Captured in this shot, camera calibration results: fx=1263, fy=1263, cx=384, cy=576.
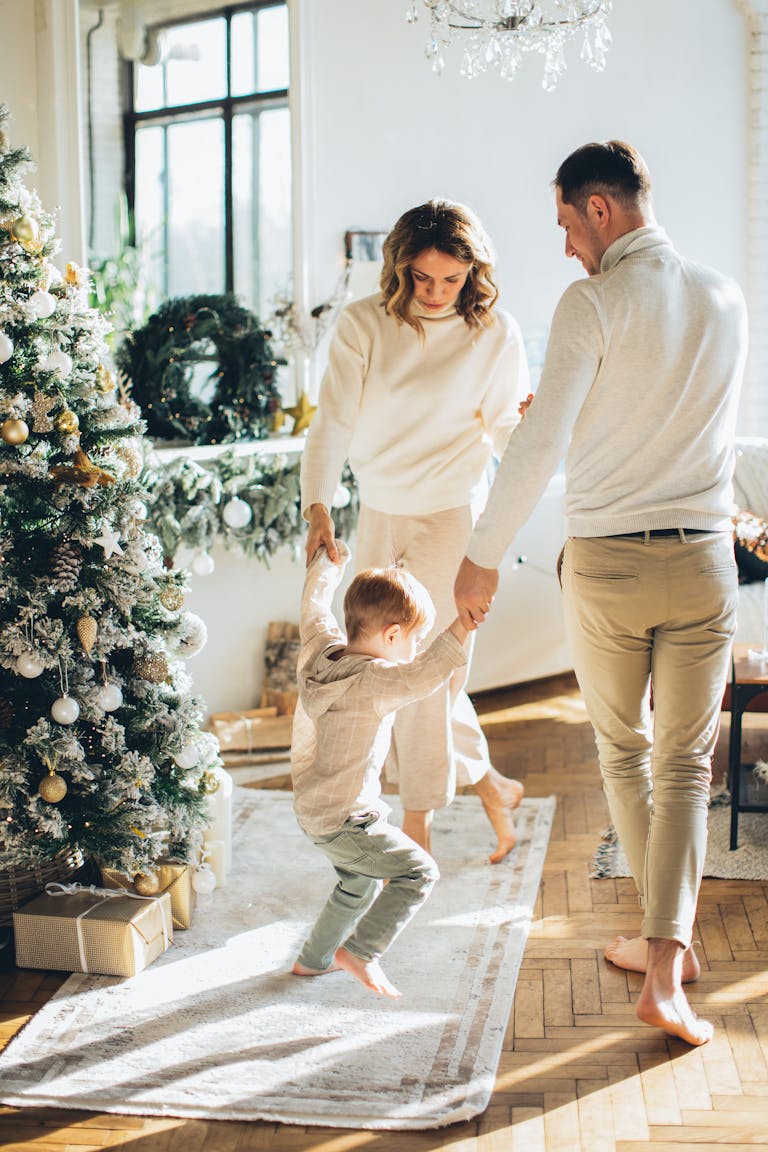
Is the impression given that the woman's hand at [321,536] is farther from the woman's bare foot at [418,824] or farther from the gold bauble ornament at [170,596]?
the woman's bare foot at [418,824]

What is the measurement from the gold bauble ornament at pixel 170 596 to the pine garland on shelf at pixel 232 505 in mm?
836

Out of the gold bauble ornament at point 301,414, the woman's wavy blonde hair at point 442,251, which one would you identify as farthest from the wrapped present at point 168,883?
the gold bauble ornament at point 301,414

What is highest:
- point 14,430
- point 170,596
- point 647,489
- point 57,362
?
point 57,362

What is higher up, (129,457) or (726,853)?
(129,457)

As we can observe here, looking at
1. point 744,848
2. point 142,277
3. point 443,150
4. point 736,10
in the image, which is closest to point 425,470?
point 744,848

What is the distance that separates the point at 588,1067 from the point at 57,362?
171cm

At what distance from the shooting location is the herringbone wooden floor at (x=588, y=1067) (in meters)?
2.07

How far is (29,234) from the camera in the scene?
2555 millimetres

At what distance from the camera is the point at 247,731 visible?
4223 mm

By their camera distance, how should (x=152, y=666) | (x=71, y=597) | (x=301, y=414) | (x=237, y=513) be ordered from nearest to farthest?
1. (x=71, y=597)
2. (x=152, y=666)
3. (x=237, y=513)
4. (x=301, y=414)

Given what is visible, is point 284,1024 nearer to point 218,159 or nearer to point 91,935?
point 91,935

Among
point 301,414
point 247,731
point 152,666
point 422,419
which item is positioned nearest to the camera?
point 152,666

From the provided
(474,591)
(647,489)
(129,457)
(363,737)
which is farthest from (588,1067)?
(129,457)

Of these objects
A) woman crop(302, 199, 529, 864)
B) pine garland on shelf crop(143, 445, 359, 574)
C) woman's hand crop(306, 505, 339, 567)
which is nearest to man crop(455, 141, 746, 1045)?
woman's hand crop(306, 505, 339, 567)
